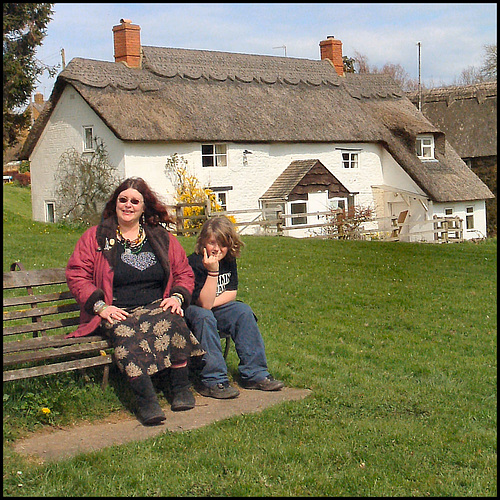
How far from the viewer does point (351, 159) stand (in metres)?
32.2

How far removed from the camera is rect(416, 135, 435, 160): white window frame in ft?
111

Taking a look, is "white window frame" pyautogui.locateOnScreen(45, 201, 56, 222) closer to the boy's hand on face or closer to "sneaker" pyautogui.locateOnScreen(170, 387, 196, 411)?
the boy's hand on face

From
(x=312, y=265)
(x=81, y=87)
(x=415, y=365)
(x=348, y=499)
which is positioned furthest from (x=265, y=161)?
(x=348, y=499)

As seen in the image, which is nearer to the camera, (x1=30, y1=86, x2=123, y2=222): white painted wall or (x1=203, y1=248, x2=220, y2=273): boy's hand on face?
(x1=203, y1=248, x2=220, y2=273): boy's hand on face

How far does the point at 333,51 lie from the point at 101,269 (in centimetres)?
3110

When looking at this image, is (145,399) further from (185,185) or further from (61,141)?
(61,141)

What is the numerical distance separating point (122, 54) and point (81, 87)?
310 centimetres

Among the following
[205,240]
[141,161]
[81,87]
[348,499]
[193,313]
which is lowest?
[348,499]

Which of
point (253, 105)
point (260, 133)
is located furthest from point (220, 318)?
point (253, 105)

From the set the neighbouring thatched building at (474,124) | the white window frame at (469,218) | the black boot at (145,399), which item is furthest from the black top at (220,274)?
the neighbouring thatched building at (474,124)

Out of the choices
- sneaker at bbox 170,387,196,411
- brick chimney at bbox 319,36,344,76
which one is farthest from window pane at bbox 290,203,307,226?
sneaker at bbox 170,387,196,411

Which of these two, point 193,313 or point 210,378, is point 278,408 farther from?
point 193,313

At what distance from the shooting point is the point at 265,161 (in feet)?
95.2

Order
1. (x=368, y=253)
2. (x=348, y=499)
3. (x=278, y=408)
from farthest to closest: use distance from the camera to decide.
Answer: (x=368, y=253), (x=278, y=408), (x=348, y=499)
